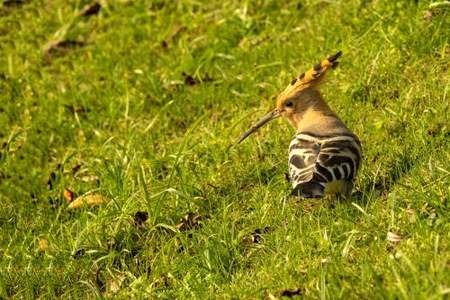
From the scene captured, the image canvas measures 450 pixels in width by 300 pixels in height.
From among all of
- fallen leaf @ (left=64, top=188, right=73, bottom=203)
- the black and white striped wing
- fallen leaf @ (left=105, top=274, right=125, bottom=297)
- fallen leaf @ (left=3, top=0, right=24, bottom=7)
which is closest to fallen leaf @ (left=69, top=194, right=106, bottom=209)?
fallen leaf @ (left=64, top=188, right=73, bottom=203)

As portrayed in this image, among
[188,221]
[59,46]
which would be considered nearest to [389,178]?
[188,221]

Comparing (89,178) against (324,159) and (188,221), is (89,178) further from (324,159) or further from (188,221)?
(324,159)

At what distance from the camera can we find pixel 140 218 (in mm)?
6242

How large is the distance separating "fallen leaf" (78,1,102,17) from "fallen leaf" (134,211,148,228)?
4.16 meters

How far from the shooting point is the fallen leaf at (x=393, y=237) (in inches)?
191

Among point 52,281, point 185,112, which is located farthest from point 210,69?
point 52,281

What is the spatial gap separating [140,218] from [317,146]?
1260 mm

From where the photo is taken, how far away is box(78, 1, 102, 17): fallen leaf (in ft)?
32.7

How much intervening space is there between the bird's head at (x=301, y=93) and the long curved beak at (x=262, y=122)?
0.01 metres

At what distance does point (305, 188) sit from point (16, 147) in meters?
3.59

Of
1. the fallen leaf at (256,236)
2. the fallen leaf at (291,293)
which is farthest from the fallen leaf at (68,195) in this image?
the fallen leaf at (291,293)

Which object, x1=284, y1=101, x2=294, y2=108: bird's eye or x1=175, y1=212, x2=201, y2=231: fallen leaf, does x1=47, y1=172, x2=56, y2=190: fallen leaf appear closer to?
x1=175, y1=212, x2=201, y2=231: fallen leaf

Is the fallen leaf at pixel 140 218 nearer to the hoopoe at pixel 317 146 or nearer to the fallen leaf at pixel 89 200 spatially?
the fallen leaf at pixel 89 200

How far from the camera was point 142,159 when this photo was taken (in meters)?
7.38
